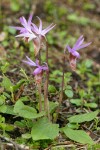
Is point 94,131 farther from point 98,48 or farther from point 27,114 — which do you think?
point 98,48

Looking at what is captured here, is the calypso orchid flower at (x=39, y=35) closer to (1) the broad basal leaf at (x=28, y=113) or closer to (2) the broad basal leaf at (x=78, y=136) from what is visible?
(1) the broad basal leaf at (x=28, y=113)

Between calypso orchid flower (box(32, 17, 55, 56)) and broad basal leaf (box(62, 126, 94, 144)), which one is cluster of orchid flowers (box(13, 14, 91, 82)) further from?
broad basal leaf (box(62, 126, 94, 144))

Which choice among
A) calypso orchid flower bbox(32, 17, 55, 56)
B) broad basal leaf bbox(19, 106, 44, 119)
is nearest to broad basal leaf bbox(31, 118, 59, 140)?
broad basal leaf bbox(19, 106, 44, 119)

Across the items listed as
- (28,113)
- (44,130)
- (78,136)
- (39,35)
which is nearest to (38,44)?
(39,35)

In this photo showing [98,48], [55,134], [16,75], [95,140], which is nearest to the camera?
[55,134]

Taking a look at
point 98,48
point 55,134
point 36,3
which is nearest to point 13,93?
point 55,134

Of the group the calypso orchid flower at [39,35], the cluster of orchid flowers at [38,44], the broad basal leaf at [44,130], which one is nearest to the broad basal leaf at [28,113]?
the broad basal leaf at [44,130]

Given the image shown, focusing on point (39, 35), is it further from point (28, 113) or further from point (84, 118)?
point (84, 118)
